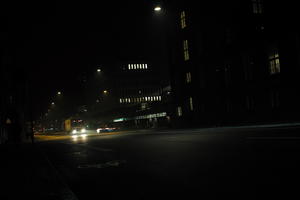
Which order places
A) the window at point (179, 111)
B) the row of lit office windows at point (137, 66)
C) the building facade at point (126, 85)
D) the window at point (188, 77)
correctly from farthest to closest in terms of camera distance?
1. the row of lit office windows at point (137, 66)
2. the building facade at point (126, 85)
3. the window at point (179, 111)
4. the window at point (188, 77)

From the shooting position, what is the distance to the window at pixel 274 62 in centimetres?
3509

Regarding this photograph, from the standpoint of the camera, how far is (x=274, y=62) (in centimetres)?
3556

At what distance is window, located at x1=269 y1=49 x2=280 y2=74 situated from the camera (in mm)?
35094

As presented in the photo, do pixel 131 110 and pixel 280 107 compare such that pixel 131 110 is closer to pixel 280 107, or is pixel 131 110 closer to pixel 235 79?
pixel 235 79

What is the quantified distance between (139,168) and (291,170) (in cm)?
442

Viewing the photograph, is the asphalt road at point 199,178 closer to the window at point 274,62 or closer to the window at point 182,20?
the window at point 274,62

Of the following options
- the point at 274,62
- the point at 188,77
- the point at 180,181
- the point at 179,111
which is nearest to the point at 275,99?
Answer: the point at 274,62

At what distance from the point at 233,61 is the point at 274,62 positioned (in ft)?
Answer: 23.9

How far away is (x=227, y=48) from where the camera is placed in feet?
142

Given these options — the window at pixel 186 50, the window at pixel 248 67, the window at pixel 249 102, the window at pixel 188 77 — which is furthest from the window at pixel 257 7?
the window at pixel 188 77

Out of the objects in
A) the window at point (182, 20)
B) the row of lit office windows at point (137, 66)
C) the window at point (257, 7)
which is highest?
the row of lit office windows at point (137, 66)

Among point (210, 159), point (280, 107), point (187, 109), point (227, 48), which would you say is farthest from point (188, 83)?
point (210, 159)

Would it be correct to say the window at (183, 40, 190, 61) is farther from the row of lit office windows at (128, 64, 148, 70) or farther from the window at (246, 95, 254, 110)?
the row of lit office windows at (128, 64, 148, 70)

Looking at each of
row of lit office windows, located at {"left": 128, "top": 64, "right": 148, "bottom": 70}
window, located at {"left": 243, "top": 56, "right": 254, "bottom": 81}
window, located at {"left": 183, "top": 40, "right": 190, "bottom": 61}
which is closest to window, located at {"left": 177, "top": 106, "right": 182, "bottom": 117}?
window, located at {"left": 183, "top": 40, "right": 190, "bottom": 61}
